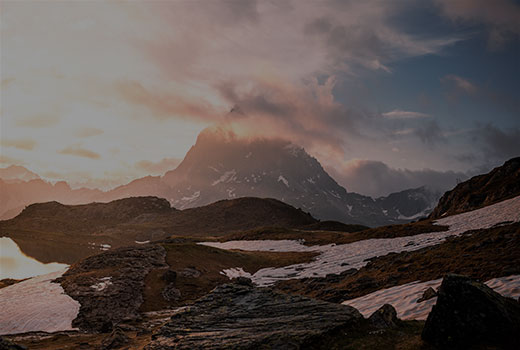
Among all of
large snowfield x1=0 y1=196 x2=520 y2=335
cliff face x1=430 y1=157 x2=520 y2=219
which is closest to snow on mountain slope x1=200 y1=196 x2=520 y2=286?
large snowfield x1=0 y1=196 x2=520 y2=335

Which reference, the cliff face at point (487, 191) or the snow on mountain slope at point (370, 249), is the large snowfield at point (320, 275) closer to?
the snow on mountain slope at point (370, 249)

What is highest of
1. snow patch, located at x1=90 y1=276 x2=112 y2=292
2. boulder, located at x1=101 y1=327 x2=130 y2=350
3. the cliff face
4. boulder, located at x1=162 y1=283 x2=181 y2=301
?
the cliff face

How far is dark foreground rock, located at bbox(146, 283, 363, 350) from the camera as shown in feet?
43.0

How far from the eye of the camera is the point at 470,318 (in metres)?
11.9

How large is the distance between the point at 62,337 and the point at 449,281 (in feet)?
101

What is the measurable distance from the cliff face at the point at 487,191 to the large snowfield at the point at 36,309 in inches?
2918

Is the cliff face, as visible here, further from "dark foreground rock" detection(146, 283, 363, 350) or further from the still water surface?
the still water surface

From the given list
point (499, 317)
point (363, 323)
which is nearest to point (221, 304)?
point (363, 323)

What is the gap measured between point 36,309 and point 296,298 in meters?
30.8

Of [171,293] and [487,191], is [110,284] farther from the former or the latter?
[487,191]

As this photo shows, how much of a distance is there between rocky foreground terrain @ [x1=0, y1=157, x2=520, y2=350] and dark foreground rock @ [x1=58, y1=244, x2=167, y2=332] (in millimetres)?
171

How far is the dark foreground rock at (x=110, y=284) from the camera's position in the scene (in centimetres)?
3304

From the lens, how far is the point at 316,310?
51.7 feet

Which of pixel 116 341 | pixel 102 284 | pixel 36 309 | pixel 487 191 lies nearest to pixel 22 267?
pixel 102 284
